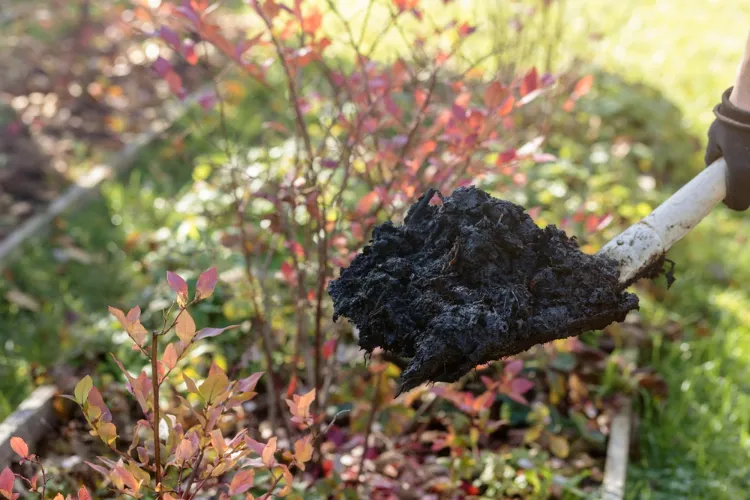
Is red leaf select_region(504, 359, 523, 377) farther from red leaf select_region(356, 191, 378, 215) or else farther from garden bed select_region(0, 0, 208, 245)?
garden bed select_region(0, 0, 208, 245)

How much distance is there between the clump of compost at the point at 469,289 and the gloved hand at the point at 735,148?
1.70ft

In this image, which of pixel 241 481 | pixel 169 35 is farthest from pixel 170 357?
pixel 169 35

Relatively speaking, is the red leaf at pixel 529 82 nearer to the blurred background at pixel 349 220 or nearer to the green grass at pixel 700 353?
the blurred background at pixel 349 220

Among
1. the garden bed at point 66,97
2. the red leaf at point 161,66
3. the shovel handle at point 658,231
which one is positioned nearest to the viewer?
the shovel handle at point 658,231

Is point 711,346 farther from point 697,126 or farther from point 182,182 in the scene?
point 182,182

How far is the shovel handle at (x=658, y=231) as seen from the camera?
184 centimetres

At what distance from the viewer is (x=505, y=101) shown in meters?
2.25

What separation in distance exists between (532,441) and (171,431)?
5.03 feet

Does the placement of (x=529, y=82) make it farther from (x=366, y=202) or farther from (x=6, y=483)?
(x=6, y=483)

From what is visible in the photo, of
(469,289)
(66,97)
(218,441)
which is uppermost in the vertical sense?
(66,97)

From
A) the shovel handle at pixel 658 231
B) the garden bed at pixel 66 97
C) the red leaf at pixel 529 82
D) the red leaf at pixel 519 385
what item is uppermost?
the garden bed at pixel 66 97

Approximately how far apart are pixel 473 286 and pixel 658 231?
0.51 m

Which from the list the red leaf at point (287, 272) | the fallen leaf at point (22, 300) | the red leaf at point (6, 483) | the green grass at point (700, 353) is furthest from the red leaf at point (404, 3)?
the fallen leaf at point (22, 300)

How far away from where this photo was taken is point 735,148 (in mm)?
2084
